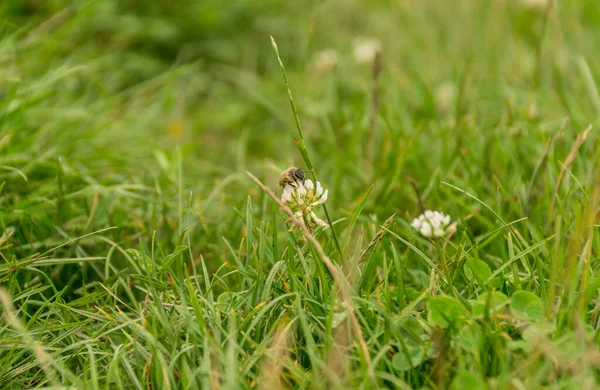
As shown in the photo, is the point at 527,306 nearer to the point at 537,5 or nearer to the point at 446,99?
the point at 446,99

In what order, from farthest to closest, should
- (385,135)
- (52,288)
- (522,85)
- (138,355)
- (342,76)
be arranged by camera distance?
(342,76) → (522,85) → (385,135) → (52,288) → (138,355)

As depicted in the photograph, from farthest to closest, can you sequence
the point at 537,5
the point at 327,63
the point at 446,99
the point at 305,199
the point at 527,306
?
the point at 537,5
the point at 327,63
the point at 446,99
the point at 305,199
the point at 527,306

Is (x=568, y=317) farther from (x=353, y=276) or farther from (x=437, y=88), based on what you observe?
(x=437, y=88)

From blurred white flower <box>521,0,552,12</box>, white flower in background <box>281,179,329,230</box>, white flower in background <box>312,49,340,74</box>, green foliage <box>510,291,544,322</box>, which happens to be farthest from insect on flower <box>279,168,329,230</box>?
blurred white flower <box>521,0,552,12</box>

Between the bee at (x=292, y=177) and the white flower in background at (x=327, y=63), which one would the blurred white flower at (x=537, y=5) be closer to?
the white flower in background at (x=327, y=63)

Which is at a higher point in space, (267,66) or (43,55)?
(43,55)

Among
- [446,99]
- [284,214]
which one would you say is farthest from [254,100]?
[284,214]

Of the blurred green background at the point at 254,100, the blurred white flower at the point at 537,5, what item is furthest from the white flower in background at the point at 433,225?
the blurred white flower at the point at 537,5

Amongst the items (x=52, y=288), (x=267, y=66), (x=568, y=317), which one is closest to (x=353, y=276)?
(x=568, y=317)

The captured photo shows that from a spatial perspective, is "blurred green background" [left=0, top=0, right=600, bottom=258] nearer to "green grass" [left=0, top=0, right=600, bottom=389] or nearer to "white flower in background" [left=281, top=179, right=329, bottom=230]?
"green grass" [left=0, top=0, right=600, bottom=389]
